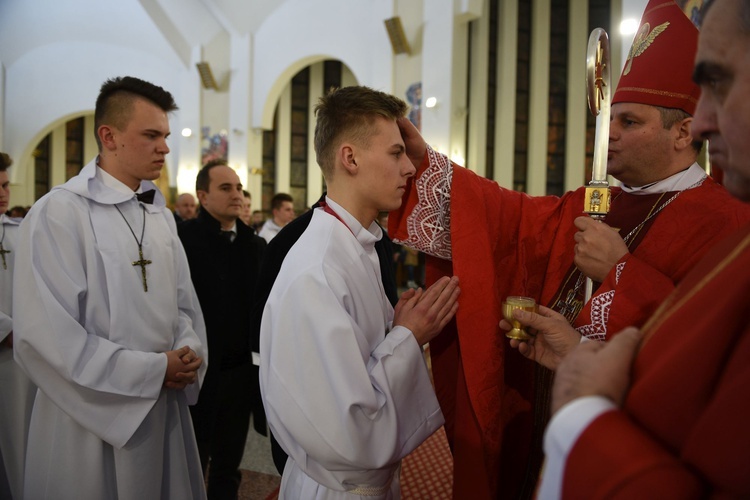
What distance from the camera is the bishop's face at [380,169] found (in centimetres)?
161

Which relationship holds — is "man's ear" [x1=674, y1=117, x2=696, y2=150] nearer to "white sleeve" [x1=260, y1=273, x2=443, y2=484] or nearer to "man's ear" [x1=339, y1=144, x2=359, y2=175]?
"man's ear" [x1=339, y1=144, x2=359, y2=175]

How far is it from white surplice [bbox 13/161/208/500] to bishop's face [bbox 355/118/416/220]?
1081 millimetres

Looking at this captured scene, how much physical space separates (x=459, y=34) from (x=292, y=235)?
9881 mm

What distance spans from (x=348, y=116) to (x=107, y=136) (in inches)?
47.7

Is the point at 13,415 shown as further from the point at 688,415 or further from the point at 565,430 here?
the point at 688,415

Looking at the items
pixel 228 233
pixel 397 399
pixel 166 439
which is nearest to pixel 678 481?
pixel 397 399

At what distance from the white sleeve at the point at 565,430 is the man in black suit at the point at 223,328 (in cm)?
246

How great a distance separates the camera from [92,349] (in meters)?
1.87

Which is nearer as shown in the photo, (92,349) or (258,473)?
(92,349)

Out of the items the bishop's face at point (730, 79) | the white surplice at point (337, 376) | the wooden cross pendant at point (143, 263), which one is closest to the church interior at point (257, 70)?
the wooden cross pendant at point (143, 263)

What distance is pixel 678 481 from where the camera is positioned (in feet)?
2.06

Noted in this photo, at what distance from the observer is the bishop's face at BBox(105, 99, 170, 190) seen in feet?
7.23

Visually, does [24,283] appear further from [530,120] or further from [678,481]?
[530,120]

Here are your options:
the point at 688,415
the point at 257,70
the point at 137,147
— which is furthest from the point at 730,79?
the point at 257,70
